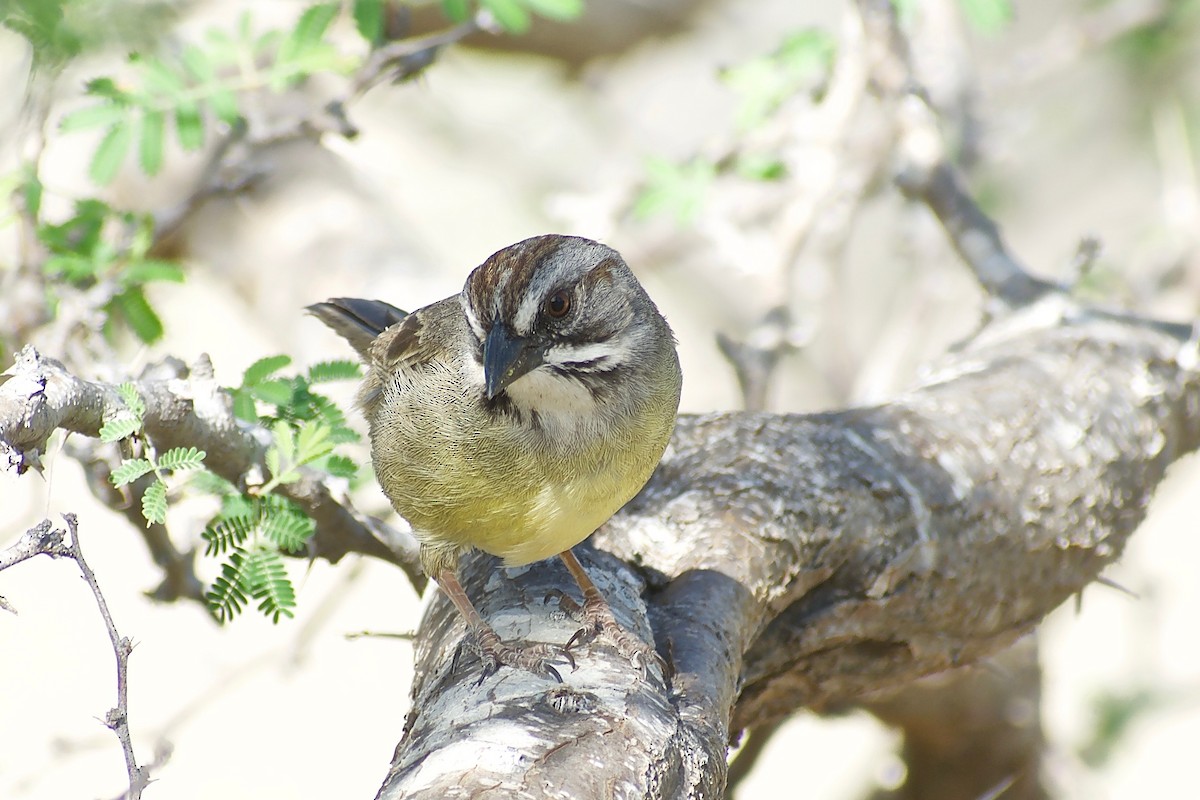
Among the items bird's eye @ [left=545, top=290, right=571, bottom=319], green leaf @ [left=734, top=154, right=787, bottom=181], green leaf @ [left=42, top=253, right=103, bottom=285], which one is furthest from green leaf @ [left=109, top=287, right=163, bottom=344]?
green leaf @ [left=734, top=154, right=787, bottom=181]

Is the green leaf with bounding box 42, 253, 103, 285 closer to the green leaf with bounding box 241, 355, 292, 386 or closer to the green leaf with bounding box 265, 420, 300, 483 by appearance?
the green leaf with bounding box 241, 355, 292, 386

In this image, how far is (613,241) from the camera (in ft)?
23.2

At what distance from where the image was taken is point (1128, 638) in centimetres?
794

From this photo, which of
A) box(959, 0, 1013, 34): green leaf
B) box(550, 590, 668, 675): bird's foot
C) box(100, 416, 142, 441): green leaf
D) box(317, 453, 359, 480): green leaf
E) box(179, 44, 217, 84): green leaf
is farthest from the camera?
box(959, 0, 1013, 34): green leaf

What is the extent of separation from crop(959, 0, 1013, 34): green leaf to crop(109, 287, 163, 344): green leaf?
294cm

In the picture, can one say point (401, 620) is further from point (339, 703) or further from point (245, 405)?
point (245, 405)

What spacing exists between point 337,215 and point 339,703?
9.68 feet

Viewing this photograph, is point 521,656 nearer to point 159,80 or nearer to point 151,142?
point 151,142

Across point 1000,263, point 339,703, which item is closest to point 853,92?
point 1000,263

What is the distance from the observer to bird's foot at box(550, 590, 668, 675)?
8.96ft

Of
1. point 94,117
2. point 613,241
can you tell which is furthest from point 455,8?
point 613,241

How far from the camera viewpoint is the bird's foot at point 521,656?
8.80 feet

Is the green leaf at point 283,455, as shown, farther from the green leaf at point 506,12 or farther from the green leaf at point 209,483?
the green leaf at point 506,12

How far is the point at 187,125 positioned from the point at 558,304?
1615 millimetres
